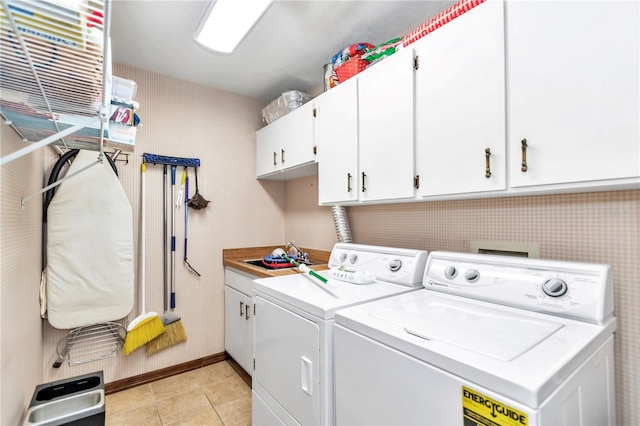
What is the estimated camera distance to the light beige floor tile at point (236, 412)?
6.19 ft

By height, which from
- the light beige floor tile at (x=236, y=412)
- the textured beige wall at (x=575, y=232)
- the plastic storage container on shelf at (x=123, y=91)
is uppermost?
the plastic storage container on shelf at (x=123, y=91)

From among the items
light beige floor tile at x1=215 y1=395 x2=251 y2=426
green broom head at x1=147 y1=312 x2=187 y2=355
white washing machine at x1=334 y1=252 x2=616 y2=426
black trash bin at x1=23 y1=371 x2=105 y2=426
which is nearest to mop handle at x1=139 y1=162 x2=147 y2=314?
green broom head at x1=147 y1=312 x2=187 y2=355

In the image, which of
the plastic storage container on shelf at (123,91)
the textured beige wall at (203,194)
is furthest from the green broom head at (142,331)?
the plastic storage container on shelf at (123,91)

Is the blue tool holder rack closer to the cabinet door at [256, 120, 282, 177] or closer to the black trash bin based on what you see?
the cabinet door at [256, 120, 282, 177]

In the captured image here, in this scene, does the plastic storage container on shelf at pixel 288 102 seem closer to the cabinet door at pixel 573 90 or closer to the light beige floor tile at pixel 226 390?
the cabinet door at pixel 573 90

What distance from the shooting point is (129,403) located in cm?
206

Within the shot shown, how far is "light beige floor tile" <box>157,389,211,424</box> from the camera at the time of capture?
1.93 m

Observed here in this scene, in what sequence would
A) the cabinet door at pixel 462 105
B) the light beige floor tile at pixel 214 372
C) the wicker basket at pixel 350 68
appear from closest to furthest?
the cabinet door at pixel 462 105 < the wicker basket at pixel 350 68 < the light beige floor tile at pixel 214 372

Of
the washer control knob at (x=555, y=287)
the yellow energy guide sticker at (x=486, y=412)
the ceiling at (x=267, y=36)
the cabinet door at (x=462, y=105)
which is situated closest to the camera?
the yellow energy guide sticker at (x=486, y=412)

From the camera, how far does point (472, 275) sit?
1.24m

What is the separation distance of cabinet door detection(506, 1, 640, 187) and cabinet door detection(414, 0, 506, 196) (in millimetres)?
47

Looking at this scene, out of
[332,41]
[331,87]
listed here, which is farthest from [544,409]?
[332,41]

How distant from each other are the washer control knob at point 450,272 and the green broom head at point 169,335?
2.14 metres

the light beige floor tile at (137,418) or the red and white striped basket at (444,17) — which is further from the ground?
the red and white striped basket at (444,17)
